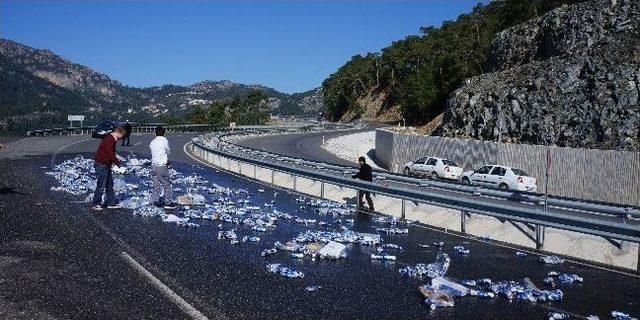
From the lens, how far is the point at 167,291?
7.69 metres

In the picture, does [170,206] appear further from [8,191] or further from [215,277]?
[215,277]

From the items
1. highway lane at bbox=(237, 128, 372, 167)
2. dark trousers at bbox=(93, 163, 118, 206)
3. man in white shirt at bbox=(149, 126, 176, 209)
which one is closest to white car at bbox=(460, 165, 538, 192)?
highway lane at bbox=(237, 128, 372, 167)

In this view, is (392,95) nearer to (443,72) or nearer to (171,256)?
(443,72)

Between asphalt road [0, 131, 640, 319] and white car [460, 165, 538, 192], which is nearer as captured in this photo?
asphalt road [0, 131, 640, 319]

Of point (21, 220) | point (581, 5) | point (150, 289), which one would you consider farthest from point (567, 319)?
point (581, 5)

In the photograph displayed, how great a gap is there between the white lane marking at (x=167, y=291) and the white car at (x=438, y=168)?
1061 inches

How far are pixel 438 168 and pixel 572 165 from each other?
8880 millimetres

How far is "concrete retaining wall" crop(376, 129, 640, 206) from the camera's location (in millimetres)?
24531

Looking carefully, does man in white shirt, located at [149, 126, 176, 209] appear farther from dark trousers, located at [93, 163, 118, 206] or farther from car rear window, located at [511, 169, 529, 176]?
car rear window, located at [511, 169, 529, 176]

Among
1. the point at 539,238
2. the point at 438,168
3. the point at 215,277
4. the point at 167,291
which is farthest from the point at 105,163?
the point at 438,168

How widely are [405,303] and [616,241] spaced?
17.7ft

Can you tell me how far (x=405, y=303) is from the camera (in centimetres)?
764

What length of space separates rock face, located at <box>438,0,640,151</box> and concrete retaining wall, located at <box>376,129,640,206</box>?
6978 millimetres

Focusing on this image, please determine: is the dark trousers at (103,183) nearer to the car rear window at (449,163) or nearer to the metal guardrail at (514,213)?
the metal guardrail at (514,213)
